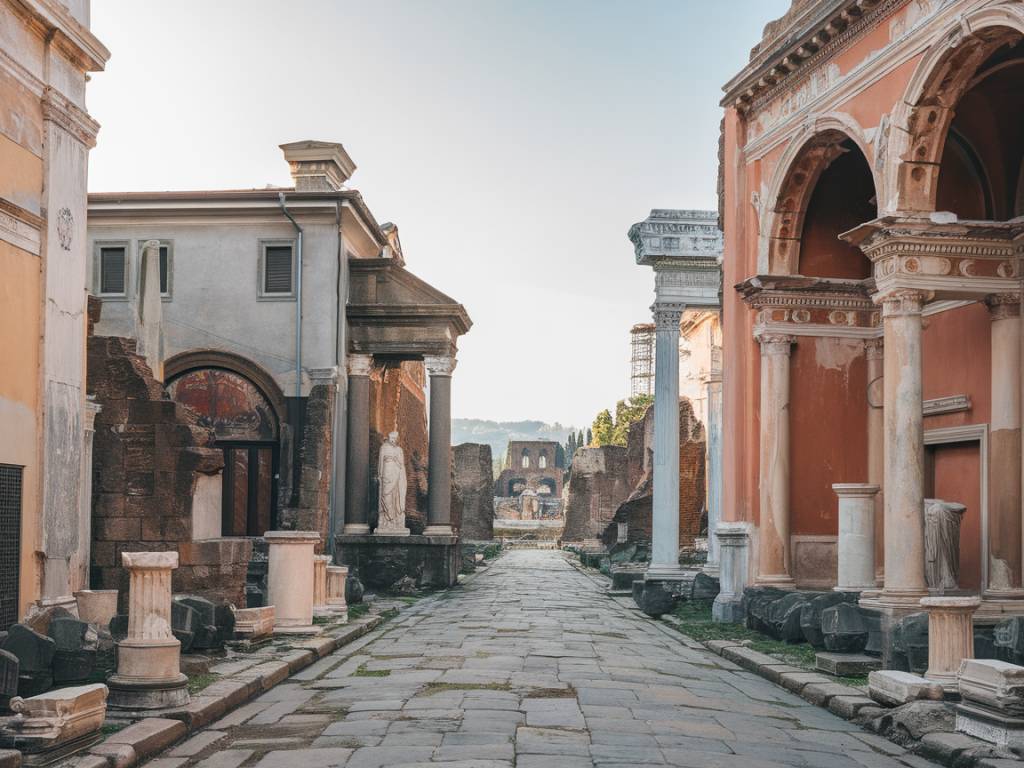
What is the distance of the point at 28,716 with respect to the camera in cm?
634

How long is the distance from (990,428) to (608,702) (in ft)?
20.1

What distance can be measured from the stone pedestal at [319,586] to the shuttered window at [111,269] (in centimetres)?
1127

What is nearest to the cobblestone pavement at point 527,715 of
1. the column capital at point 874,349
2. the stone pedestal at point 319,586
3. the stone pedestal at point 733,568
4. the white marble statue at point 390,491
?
the stone pedestal at point 319,586

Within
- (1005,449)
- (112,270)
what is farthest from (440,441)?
(1005,449)

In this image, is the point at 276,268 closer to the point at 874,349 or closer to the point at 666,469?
the point at 666,469

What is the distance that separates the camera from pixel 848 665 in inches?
397

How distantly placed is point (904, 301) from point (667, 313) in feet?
30.5

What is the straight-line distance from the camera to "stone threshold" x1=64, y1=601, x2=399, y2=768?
645cm

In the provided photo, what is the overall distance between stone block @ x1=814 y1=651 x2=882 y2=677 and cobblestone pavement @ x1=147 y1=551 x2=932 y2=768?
50 centimetres

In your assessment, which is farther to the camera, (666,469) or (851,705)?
(666,469)

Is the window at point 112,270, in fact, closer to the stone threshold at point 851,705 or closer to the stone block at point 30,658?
the stone threshold at point 851,705

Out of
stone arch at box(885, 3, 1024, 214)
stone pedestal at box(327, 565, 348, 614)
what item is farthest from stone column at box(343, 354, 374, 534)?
stone arch at box(885, 3, 1024, 214)

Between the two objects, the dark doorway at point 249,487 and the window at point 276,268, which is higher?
the window at point 276,268

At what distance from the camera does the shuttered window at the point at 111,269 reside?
2411 cm
